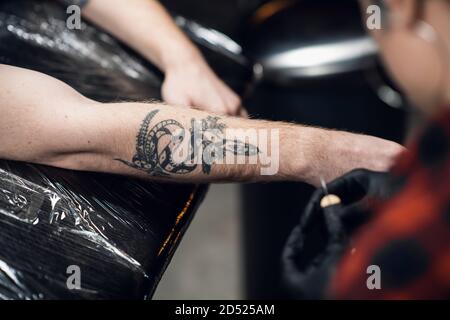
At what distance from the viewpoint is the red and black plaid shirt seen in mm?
582

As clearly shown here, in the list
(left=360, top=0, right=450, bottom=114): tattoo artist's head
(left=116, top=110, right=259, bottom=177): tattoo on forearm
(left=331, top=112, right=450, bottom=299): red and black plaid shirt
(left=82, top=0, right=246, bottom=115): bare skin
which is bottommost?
(left=331, top=112, right=450, bottom=299): red and black plaid shirt

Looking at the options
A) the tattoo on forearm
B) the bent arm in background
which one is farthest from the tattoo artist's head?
the tattoo on forearm

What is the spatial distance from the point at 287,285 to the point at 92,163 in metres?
0.35

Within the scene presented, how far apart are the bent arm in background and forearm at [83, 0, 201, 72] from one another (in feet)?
0.74

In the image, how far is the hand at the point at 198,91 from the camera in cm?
99

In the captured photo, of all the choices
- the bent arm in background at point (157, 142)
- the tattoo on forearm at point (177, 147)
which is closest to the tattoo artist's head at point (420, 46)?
the bent arm in background at point (157, 142)

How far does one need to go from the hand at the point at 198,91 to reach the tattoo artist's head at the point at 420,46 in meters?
0.29

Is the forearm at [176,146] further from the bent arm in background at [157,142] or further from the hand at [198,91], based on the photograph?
the hand at [198,91]

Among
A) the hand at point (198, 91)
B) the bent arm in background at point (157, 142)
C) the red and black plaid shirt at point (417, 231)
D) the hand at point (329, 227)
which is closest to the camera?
the red and black plaid shirt at point (417, 231)

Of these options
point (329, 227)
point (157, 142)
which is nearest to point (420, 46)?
point (329, 227)

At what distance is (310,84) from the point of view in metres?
1.33

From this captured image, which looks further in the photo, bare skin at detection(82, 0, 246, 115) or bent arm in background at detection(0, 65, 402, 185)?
bare skin at detection(82, 0, 246, 115)

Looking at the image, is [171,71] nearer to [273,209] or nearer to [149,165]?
[149,165]

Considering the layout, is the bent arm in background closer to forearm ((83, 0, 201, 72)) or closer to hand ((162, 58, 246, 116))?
hand ((162, 58, 246, 116))
